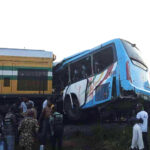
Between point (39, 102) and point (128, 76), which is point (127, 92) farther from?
point (39, 102)

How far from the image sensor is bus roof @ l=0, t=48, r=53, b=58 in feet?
42.0

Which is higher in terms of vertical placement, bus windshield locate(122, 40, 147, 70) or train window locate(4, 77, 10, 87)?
bus windshield locate(122, 40, 147, 70)

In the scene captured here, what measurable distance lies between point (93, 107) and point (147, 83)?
243 cm

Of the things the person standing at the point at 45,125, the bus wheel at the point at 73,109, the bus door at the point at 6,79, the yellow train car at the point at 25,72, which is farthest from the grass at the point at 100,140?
the bus door at the point at 6,79

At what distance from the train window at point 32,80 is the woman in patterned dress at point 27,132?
5.72 meters

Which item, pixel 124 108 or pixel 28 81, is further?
pixel 28 81

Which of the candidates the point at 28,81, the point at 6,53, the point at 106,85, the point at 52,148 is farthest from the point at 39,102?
the point at 52,148

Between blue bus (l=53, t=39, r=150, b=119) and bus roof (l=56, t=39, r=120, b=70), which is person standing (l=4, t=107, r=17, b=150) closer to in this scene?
blue bus (l=53, t=39, r=150, b=119)

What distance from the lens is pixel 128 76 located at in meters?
9.41

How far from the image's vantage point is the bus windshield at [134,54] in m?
9.98

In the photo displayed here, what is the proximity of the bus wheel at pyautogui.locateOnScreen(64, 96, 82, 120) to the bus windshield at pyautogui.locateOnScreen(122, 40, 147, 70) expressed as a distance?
3.27 m

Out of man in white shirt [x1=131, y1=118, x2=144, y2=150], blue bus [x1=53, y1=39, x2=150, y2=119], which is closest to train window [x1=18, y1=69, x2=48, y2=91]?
blue bus [x1=53, y1=39, x2=150, y2=119]

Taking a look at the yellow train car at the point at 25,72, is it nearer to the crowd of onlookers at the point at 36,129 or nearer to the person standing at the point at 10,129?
the crowd of onlookers at the point at 36,129

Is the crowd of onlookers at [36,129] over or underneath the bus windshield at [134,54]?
underneath
